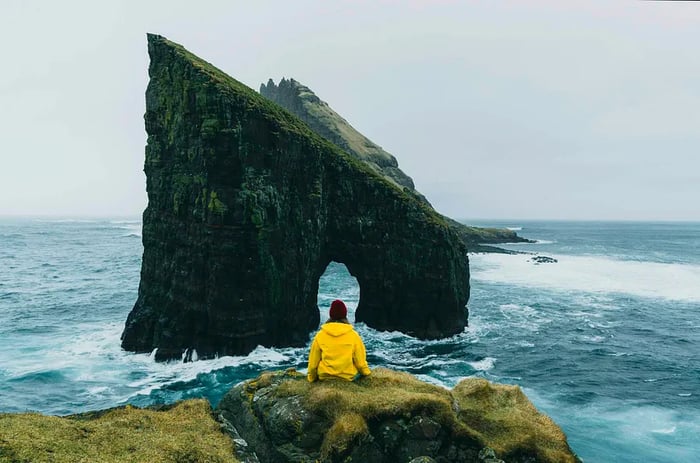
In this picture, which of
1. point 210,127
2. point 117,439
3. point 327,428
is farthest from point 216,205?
point 327,428

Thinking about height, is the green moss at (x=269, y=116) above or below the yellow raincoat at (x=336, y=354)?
above

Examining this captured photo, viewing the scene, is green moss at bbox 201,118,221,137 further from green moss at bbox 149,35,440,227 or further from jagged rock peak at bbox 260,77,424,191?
jagged rock peak at bbox 260,77,424,191

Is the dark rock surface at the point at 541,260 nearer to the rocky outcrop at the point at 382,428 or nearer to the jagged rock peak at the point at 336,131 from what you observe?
the jagged rock peak at the point at 336,131

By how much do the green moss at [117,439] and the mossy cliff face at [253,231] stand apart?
21.8m

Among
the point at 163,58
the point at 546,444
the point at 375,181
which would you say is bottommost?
the point at 546,444

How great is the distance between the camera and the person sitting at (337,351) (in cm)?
1195

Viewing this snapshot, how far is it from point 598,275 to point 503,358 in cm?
5765

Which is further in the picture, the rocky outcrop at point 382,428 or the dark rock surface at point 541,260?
the dark rock surface at point 541,260

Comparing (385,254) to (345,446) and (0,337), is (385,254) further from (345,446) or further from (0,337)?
(0,337)

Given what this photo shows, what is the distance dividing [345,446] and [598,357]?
111ft

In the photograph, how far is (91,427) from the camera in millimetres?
9773

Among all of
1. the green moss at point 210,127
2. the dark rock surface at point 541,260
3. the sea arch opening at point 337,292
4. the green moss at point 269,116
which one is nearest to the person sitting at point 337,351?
the green moss at point 269,116

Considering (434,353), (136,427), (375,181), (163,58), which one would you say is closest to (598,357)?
(434,353)

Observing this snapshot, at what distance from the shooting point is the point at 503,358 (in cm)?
3506
